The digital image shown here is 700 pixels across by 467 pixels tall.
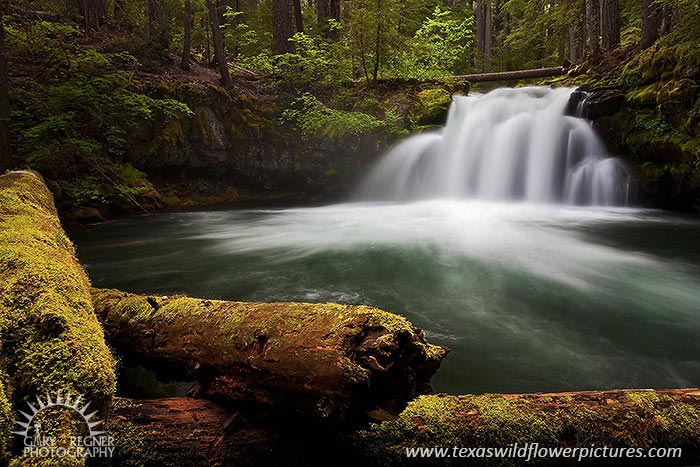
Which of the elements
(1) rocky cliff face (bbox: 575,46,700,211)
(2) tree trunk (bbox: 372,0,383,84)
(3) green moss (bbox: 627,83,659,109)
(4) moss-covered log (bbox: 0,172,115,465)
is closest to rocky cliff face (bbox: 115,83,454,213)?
(2) tree trunk (bbox: 372,0,383,84)

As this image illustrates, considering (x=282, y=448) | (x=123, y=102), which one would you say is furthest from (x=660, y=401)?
(x=123, y=102)

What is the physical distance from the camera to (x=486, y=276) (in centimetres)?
559

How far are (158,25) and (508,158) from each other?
1272 cm

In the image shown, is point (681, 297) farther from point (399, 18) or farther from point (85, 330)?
point (399, 18)

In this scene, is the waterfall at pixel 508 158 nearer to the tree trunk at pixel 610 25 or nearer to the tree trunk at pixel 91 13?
the tree trunk at pixel 610 25

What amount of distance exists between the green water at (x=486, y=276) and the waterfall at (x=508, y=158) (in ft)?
4.30

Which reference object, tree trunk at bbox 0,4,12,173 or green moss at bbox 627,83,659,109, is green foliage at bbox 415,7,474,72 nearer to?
green moss at bbox 627,83,659,109

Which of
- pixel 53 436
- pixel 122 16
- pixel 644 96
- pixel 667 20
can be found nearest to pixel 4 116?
pixel 53 436

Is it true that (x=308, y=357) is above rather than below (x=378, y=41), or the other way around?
below

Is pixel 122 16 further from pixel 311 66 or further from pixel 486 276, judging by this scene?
pixel 486 276

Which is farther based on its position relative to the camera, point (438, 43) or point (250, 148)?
point (438, 43)

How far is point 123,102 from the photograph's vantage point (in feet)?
27.3

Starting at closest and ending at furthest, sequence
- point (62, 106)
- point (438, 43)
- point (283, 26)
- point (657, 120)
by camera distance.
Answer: point (62, 106) → point (657, 120) → point (283, 26) → point (438, 43)

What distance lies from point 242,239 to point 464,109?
30.0 feet
